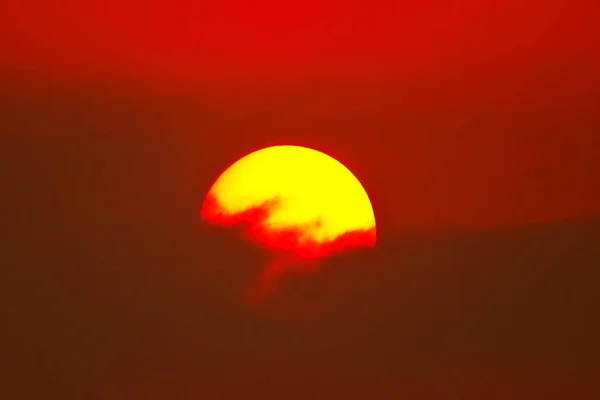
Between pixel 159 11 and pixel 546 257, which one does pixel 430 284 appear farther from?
pixel 159 11

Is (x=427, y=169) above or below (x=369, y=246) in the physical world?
above

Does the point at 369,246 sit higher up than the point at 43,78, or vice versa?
the point at 43,78

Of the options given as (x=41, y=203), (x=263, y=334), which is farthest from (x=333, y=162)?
(x=41, y=203)

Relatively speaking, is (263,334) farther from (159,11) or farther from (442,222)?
(159,11)

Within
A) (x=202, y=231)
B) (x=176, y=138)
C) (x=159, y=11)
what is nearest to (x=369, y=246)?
(x=202, y=231)

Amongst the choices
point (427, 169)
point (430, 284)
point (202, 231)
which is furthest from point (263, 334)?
point (427, 169)

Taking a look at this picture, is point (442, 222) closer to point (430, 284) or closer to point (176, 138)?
point (430, 284)

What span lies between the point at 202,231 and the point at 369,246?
484 millimetres

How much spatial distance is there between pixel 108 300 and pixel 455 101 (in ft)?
3.77

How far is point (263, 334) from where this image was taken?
2.36 metres

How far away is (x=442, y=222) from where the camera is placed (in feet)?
→ 7.85

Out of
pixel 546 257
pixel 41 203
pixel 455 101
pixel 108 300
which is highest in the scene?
pixel 455 101

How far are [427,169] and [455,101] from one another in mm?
214

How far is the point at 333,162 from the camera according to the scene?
2.37 metres
